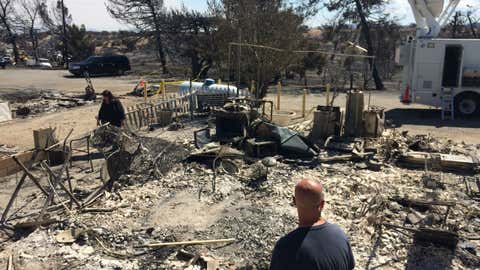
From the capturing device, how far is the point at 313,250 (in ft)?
→ 8.40

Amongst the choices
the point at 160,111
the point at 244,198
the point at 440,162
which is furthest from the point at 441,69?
the point at 244,198

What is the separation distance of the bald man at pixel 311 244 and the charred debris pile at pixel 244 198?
2.47 meters

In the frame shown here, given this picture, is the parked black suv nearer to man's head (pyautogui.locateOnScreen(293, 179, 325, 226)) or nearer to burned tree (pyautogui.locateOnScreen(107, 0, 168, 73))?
burned tree (pyautogui.locateOnScreen(107, 0, 168, 73))

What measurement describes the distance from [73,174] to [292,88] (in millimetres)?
17332

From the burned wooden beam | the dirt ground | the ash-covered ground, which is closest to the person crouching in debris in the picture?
the ash-covered ground

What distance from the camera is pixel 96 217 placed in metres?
6.15

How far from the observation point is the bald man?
2557 millimetres

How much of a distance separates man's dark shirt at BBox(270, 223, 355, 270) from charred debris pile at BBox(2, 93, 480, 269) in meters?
2.46

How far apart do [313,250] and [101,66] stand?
31448 mm

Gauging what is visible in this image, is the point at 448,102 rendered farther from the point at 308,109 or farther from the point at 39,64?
the point at 39,64

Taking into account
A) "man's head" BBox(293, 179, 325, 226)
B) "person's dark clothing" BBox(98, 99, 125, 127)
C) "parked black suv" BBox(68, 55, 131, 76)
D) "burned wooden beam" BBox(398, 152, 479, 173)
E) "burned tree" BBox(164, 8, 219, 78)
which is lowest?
"burned wooden beam" BBox(398, 152, 479, 173)

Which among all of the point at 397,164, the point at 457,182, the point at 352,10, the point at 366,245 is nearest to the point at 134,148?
the point at 366,245

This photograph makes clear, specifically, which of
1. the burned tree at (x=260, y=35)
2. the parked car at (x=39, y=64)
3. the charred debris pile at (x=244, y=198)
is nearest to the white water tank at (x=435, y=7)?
the burned tree at (x=260, y=35)

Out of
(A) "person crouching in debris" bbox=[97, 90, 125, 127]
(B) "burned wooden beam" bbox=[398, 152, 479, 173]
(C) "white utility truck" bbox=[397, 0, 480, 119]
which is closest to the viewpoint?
(B) "burned wooden beam" bbox=[398, 152, 479, 173]
